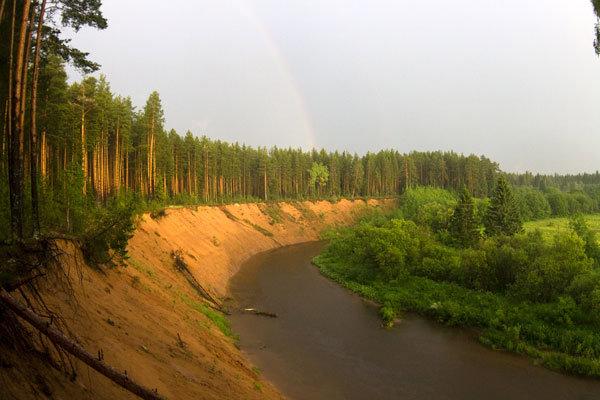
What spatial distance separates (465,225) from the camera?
50875mm

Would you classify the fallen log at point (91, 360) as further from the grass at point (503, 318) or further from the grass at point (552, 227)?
the grass at point (552, 227)

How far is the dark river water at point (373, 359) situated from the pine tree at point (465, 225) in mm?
23350

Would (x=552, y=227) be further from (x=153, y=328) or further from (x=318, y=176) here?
(x=153, y=328)

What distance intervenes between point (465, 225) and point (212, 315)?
1493 inches

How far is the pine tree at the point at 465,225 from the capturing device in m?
50.0

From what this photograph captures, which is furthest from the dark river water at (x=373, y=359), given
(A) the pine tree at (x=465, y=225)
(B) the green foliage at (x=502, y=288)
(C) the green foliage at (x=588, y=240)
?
(C) the green foliage at (x=588, y=240)

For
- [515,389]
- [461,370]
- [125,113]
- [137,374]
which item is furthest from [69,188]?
[125,113]

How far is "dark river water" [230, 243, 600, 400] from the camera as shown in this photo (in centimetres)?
1919

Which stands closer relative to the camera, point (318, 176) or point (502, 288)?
point (502, 288)

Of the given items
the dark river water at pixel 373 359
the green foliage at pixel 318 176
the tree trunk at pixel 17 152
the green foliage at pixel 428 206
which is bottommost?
the dark river water at pixel 373 359

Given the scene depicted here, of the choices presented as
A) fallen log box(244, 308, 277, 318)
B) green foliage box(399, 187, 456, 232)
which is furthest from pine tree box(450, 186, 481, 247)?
fallen log box(244, 308, 277, 318)

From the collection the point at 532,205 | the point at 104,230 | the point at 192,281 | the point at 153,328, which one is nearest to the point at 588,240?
the point at 192,281

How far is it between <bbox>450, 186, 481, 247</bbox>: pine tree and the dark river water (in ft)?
76.6

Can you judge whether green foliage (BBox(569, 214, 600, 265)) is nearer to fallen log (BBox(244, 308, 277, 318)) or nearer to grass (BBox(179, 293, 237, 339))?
fallen log (BBox(244, 308, 277, 318))
